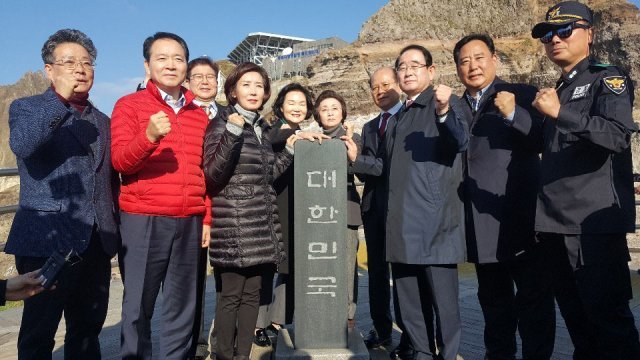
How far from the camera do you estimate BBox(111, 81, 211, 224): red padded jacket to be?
2518mm

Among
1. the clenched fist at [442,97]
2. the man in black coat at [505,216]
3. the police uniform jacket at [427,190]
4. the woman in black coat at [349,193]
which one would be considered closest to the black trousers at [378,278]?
the woman in black coat at [349,193]

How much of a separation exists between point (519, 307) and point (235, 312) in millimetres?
1783

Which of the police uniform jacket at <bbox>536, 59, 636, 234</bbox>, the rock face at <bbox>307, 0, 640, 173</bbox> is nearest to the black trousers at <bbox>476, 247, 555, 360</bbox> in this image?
the police uniform jacket at <bbox>536, 59, 636, 234</bbox>

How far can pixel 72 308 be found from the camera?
2.52 metres

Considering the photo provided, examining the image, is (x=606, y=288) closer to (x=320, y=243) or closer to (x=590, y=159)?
(x=590, y=159)

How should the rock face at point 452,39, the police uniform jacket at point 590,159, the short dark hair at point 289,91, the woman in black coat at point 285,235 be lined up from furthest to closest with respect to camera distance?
the rock face at point 452,39 < the short dark hair at point 289,91 < the woman in black coat at point 285,235 < the police uniform jacket at point 590,159

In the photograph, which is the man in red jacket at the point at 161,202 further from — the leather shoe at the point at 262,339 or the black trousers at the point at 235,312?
the leather shoe at the point at 262,339

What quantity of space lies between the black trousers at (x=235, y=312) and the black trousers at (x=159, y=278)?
205mm

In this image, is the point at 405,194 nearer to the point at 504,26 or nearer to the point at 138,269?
the point at 138,269

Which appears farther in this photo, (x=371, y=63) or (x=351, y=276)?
(x=371, y=63)

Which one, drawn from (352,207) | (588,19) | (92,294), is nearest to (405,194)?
(352,207)

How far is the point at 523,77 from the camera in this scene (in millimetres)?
38531

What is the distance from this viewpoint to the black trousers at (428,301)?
277 centimetres

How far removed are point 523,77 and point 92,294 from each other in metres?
41.5
